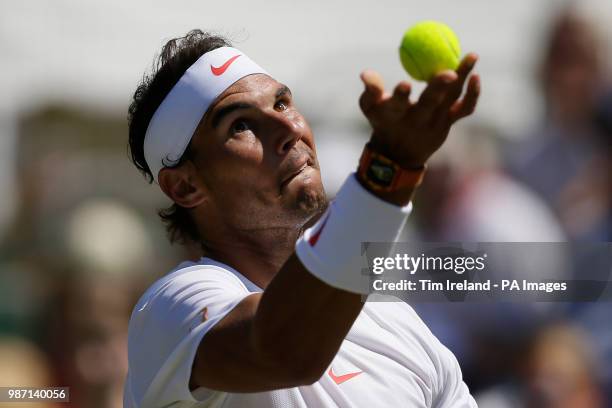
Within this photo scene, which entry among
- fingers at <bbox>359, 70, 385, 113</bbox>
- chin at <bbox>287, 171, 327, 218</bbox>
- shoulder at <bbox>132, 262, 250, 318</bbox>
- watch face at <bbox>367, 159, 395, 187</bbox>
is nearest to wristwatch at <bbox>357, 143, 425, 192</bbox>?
watch face at <bbox>367, 159, 395, 187</bbox>

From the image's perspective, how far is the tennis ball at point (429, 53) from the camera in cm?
247

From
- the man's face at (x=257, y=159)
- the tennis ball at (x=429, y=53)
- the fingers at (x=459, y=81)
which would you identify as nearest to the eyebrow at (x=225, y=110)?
the man's face at (x=257, y=159)

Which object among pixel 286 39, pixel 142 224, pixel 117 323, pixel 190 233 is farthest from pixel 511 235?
pixel 286 39

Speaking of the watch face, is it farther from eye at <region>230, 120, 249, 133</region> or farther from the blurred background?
the blurred background

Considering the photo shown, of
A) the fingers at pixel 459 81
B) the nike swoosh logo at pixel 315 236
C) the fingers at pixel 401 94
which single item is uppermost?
the fingers at pixel 459 81

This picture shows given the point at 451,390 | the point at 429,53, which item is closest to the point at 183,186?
the point at 451,390

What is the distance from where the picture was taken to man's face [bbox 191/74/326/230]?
3084 millimetres

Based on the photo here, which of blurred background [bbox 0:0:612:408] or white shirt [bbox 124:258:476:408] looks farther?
blurred background [bbox 0:0:612:408]

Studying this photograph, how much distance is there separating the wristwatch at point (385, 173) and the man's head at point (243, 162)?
2.73ft

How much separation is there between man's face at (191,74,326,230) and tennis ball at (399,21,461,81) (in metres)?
0.64

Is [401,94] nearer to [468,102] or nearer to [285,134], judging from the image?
[468,102]

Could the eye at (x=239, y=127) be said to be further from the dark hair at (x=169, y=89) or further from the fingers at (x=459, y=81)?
the fingers at (x=459, y=81)

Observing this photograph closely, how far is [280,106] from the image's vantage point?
3258mm

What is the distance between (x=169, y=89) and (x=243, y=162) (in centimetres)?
46
